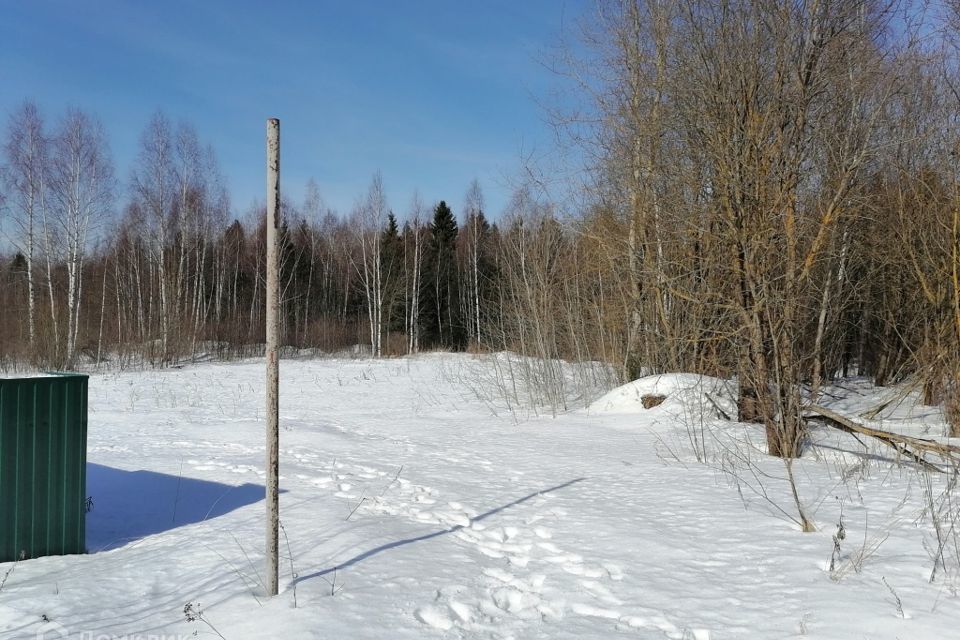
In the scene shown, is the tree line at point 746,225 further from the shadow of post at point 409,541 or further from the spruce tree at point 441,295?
the spruce tree at point 441,295

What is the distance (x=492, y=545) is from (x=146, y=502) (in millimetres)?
3274

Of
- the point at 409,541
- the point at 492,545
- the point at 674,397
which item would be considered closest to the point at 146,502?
the point at 409,541

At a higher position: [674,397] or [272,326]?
[272,326]

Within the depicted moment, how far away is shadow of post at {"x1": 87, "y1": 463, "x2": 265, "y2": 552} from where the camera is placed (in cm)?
496

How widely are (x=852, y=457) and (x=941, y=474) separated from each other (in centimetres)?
121

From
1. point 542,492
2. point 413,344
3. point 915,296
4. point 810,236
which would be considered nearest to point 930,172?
point 915,296

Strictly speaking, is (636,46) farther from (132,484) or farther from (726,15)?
(132,484)

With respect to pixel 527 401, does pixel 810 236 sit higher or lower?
higher

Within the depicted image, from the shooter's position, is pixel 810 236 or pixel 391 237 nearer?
pixel 810 236

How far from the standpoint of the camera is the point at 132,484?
6324 millimetres

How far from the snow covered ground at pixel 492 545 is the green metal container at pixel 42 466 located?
8.1 inches

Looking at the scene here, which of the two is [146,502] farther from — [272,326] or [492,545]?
[272,326]

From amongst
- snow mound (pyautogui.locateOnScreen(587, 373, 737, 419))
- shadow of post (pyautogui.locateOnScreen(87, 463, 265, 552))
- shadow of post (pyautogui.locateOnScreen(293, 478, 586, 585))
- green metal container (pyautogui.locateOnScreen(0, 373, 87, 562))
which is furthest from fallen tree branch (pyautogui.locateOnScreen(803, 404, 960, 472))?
green metal container (pyautogui.locateOnScreen(0, 373, 87, 562))

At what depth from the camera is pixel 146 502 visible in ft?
19.0
